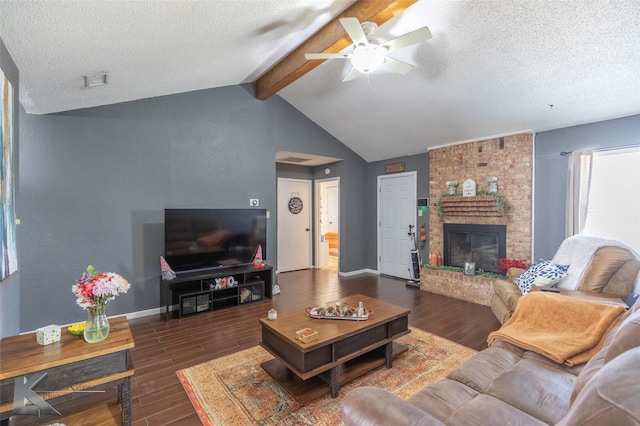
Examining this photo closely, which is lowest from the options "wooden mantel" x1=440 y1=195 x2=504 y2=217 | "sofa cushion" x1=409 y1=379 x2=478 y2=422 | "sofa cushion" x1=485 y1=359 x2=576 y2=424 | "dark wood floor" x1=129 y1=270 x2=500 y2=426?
"dark wood floor" x1=129 y1=270 x2=500 y2=426

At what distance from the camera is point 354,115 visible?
5.02 m

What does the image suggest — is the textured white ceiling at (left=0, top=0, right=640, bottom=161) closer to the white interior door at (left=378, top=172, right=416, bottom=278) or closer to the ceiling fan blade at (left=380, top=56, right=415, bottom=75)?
the ceiling fan blade at (left=380, top=56, right=415, bottom=75)

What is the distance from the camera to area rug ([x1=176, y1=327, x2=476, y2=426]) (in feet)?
6.46

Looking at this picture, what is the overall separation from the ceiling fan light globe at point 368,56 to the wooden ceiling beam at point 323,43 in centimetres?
37

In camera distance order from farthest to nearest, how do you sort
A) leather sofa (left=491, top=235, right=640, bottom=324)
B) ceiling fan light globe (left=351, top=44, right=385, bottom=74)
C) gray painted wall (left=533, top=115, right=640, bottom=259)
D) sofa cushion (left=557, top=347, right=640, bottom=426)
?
gray painted wall (left=533, top=115, right=640, bottom=259)
leather sofa (left=491, top=235, right=640, bottom=324)
ceiling fan light globe (left=351, top=44, right=385, bottom=74)
sofa cushion (left=557, top=347, right=640, bottom=426)

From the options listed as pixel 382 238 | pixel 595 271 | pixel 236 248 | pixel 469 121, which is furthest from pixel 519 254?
pixel 236 248

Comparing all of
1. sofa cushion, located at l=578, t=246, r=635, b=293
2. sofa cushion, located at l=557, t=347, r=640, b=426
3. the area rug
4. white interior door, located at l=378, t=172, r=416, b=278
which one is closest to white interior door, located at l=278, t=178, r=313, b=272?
white interior door, located at l=378, t=172, r=416, b=278

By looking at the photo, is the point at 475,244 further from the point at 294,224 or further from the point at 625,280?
the point at 294,224

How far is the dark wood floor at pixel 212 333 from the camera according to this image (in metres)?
2.05

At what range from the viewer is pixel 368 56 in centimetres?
245

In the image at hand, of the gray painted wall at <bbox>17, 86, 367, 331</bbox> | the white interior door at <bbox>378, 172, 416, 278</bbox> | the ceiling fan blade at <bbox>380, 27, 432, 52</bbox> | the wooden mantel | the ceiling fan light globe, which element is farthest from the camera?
the white interior door at <bbox>378, 172, 416, 278</bbox>

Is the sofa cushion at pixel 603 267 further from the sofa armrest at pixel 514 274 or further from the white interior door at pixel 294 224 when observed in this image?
the white interior door at pixel 294 224

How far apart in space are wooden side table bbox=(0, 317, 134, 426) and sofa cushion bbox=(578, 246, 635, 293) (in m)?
3.97

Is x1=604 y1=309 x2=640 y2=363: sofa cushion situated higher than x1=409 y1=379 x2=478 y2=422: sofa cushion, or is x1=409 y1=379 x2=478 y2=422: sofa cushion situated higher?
x1=604 y1=309 x2=640 y2=363: sofa cushion
